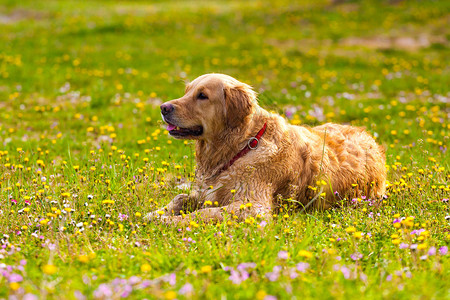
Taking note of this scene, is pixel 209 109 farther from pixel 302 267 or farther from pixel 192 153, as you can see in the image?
pixel 302 267

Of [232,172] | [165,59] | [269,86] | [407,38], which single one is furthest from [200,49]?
[232,172]

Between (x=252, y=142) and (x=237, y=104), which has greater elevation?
(x=237, y=104)

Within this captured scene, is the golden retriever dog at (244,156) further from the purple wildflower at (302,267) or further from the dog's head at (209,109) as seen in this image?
the purple wildflower at (302,267)

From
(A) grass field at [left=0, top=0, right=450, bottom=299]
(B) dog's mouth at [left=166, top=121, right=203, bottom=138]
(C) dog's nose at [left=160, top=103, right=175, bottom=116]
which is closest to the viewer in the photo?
(A) grass field at [left=0, top=0, right=450, bottom=299]

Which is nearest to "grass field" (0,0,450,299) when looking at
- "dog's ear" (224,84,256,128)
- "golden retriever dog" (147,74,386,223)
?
"golden retriever dog" (147,74,386,223)

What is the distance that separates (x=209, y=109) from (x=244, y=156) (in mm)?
642

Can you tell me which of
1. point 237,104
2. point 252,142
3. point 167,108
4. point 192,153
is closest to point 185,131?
point 167,108

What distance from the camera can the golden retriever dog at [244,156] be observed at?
496 cm

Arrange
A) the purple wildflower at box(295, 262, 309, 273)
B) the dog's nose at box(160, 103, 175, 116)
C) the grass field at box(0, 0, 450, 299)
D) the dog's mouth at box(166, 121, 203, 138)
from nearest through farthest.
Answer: the purple wildflower at box(295, 262, 309, 273)
the grass field at box(0, 0, 450, 299)
the dog's nose at box(160, 103, 175, 116)
the dog's mouth at box(166, 121, 203, 138)

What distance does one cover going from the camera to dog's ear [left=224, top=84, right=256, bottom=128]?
496 cm

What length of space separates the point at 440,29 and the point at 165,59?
10736 mm

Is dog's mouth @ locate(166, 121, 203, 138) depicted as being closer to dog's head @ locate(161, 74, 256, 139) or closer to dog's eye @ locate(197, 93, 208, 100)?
dog's head @ locate(161, 74, 256, 139)

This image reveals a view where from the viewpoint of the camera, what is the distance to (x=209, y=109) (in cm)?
503

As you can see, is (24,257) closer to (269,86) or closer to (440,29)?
(269,86)
